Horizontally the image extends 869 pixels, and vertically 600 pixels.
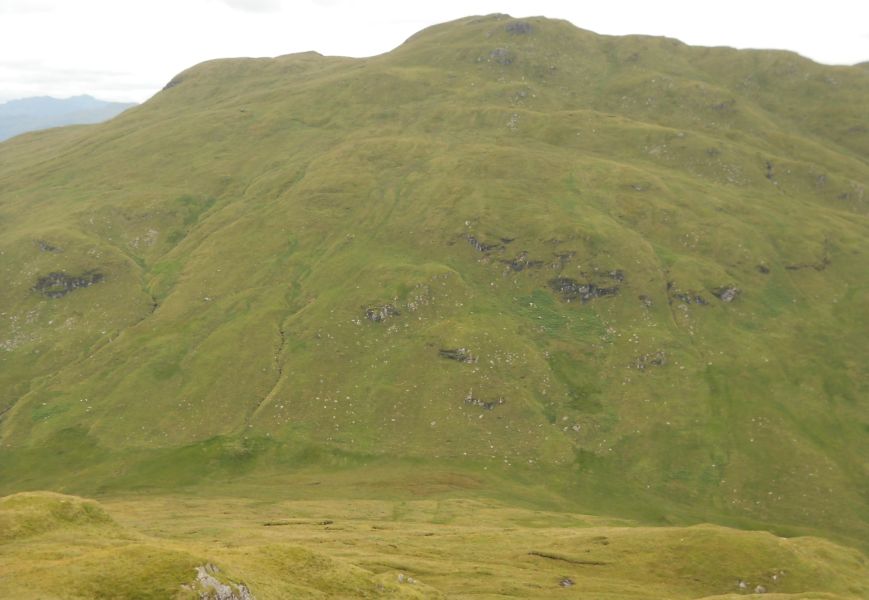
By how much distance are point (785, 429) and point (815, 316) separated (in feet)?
169

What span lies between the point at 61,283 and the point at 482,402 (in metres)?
140

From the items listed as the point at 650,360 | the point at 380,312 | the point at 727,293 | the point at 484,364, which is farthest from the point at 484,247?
the point at 727,293

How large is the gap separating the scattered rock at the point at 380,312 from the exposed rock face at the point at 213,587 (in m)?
124

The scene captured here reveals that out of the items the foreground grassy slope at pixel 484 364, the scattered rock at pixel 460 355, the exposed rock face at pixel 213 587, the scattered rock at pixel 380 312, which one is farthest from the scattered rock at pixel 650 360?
the exposed rock face at pixel 213 587

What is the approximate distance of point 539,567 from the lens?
81.9 m

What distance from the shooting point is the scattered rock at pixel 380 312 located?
168 metres

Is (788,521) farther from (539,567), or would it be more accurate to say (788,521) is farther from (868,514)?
(539,567)

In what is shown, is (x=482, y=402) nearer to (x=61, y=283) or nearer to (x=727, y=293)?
(x=727, y=293)

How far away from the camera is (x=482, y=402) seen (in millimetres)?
144375

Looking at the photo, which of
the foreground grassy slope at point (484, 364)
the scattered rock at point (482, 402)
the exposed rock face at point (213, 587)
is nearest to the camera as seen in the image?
the exposed rock face at point (213, 587)

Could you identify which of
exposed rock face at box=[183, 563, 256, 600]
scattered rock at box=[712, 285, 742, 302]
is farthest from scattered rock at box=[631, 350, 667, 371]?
exposed rock face at box=[183, 563, 256, 600]

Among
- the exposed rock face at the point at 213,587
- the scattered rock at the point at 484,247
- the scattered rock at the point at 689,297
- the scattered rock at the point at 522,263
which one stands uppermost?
the scattered rock at the point at 484,247

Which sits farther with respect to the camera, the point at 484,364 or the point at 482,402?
the point at 484,364

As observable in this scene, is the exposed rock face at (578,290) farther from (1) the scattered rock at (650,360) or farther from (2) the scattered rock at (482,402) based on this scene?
(2) the scattered rock at (482,402)
